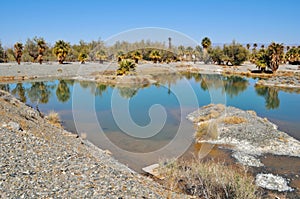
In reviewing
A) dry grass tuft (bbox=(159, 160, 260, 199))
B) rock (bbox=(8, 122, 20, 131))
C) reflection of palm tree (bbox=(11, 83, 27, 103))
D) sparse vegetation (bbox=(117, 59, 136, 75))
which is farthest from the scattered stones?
sparse vegetation (bbox=(117, 59, 136, 75))

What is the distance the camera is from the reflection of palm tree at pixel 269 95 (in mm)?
30022

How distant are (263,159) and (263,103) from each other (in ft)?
64.5

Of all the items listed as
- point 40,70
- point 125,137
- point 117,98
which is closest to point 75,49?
point 40,70

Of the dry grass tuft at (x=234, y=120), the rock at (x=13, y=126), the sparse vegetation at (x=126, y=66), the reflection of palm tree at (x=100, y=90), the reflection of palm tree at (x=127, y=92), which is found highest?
the sparse vegetation at (x=126, y=66)

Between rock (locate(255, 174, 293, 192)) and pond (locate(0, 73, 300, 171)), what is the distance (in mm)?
4312

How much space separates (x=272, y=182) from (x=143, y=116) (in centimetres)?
1327

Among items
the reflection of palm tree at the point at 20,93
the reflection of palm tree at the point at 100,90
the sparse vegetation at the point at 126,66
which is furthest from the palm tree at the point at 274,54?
the reflection of palm tree at the point at 20,93

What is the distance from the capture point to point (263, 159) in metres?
13.1

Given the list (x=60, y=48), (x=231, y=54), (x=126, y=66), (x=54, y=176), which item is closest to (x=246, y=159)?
(x=54, y=176)

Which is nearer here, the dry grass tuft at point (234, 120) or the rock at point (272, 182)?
the rock at point (272, 182)

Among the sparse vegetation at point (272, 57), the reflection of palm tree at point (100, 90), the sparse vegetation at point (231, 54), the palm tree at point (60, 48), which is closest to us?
the reflection of palm tree at point (100, 90)

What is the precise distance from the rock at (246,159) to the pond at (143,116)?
103 inches

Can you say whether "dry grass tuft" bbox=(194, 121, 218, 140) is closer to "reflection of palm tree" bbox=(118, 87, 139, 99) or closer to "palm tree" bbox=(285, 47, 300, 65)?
"reflection of palm tree" bbox=(118, 87, 139, 99)

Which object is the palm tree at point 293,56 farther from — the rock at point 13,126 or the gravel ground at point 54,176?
the rock at point 13,126
